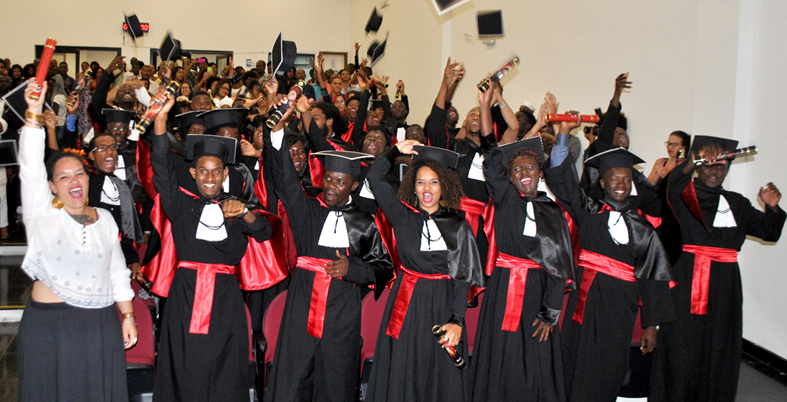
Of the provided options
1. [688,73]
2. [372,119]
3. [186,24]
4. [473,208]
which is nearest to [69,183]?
[473,208]

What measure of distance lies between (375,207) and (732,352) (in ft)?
10.0

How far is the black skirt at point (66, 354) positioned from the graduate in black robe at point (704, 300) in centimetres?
398

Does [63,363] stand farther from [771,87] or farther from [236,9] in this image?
[236,9]

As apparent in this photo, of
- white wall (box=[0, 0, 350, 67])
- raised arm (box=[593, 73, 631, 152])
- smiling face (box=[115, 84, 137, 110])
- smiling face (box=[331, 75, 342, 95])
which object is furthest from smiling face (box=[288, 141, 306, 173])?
white wall (box=[0, 0, 350, 67])

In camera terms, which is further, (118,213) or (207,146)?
(118,213)

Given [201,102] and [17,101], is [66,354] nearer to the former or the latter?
[17,101]

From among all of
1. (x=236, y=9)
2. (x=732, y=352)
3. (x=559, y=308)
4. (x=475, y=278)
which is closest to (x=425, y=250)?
(x=475, y=278)

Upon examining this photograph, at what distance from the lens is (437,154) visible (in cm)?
406

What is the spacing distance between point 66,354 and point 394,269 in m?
2.11

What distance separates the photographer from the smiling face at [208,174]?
395 centimetres

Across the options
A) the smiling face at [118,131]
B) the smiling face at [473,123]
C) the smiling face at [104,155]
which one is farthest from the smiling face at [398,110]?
the smiling face at [104,155]

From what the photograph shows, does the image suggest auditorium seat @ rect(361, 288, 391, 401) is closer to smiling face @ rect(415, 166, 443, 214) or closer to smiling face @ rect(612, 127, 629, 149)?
smiling face @ rect(415, 166, 443, 214)

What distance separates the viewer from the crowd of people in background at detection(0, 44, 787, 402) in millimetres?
3270

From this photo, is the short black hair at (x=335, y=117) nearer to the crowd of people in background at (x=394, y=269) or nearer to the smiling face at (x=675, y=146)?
the crowd of people in background at (x=394, y=269)
